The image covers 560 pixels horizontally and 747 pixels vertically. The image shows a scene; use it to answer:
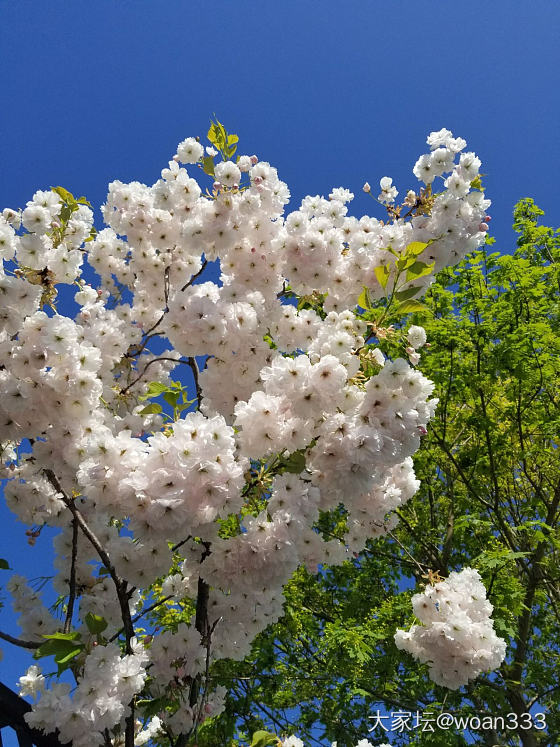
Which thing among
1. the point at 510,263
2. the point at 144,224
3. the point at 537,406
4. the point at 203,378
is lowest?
the point at 203,378

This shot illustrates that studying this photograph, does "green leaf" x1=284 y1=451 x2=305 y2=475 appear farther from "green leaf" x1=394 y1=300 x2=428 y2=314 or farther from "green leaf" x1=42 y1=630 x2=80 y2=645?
"green leaf" x1=42 y1=630 x2=80 y2=645

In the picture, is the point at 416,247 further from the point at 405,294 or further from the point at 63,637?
the point at 63,637

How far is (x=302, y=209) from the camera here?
13.9 ft

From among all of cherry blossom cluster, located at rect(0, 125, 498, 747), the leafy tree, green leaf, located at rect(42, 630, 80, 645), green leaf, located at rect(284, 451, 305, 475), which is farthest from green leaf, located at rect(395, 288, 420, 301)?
the leafy tree

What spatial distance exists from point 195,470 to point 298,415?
67 cm

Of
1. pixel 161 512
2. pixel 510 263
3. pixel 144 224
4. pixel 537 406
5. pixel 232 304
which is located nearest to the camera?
pixel 161 512

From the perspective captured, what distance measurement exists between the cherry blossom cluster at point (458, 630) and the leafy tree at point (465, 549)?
2.79 meters

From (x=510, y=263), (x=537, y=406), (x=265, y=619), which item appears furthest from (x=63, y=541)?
(x=537, y=406)

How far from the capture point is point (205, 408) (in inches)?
151

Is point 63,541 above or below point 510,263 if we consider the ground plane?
below

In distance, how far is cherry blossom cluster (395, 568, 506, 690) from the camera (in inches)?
129

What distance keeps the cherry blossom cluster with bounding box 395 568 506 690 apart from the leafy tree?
2795mm

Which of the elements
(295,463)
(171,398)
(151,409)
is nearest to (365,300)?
(295,463)

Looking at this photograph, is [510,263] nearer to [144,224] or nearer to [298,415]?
[144,224]
